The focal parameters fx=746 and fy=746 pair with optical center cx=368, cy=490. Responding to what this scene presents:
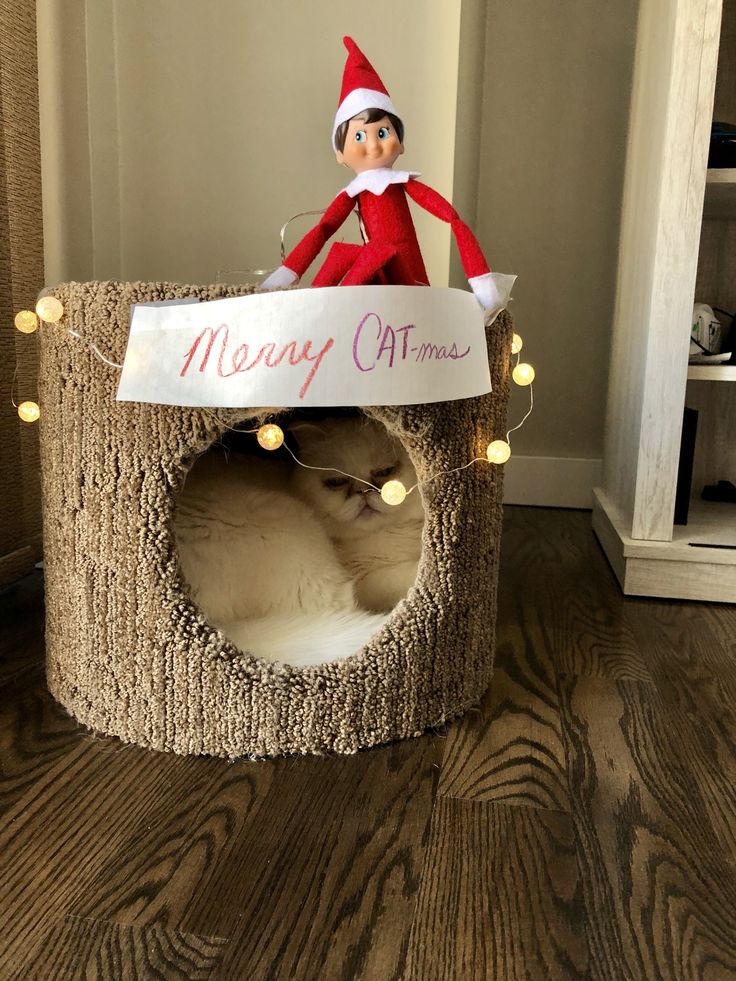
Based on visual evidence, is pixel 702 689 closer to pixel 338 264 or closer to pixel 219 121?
pixel 338 264

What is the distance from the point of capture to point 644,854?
0.67 meters

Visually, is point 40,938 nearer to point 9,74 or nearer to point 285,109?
point 9,74

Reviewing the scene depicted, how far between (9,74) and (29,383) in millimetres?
460

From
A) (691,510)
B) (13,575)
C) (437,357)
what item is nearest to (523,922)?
(437,357)

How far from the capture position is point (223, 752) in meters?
0.82

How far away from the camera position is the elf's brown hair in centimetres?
90

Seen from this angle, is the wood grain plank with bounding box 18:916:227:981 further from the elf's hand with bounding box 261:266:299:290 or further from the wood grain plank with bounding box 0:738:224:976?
the elf's hand with bounding box 261:266:299:290

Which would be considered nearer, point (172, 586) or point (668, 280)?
point (172, 586)

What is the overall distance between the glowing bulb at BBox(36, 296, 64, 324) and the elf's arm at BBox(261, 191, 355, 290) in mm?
224

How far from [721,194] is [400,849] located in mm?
1287

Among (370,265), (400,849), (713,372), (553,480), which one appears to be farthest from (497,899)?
(553,480)

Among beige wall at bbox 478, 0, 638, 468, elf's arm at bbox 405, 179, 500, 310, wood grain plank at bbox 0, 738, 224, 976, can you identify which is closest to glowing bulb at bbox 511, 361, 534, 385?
elf's arm at bbox 405, 179, 500, 310

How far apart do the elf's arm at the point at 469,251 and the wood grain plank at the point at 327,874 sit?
1.67 feet

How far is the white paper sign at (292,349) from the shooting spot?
702 mm
